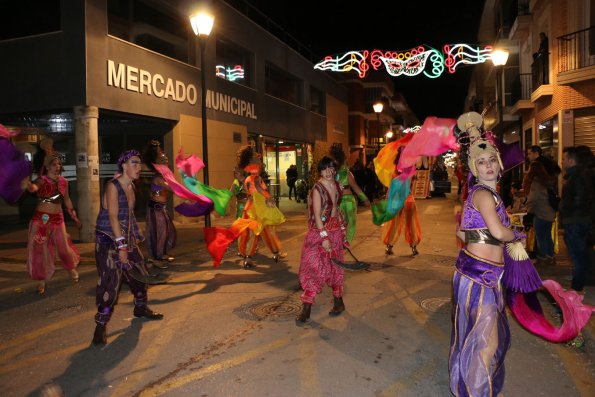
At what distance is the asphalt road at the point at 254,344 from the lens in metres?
3.93

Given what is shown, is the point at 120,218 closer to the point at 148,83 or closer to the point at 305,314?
the point at 305,314

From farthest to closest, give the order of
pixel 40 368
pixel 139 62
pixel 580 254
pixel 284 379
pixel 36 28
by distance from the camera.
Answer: pixel 139 62 → pixel 36 28 → pixel 580 254 → pixel 40 368 → pixel 284 379

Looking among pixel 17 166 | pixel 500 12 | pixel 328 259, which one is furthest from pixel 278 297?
pixel 500 12

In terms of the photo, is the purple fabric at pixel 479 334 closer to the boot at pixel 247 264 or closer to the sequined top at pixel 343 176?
the sequined top at pixel 343 176

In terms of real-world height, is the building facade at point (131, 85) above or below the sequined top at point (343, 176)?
above

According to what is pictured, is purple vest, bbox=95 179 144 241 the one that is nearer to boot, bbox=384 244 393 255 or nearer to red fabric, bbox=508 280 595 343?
red fabric, bbox=508 280 595 343

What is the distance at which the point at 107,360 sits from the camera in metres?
4.54

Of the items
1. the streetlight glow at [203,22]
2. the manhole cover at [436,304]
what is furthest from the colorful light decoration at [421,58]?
the manhole cover at [436,304]

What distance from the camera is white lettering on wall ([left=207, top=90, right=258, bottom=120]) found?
17.0 m

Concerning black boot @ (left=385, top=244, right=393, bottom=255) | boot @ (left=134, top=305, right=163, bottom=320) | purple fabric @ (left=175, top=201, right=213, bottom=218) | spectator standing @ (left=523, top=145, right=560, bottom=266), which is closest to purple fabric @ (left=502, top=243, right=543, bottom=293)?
boot @ (left=134, top=305, right=163, bottom=320)

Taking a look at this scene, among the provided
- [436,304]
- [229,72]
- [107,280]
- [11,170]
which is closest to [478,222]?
[436,304]

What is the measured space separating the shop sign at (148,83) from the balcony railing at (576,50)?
10908 millimetres

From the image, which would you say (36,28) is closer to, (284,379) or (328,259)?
(328,259)

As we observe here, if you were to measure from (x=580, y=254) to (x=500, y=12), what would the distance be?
2268 centimetres
